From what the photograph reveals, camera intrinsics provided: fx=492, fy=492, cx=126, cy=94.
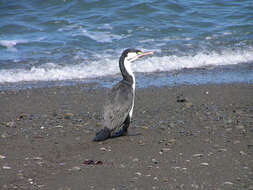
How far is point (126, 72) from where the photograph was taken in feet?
30.0

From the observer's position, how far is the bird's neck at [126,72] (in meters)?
9.06

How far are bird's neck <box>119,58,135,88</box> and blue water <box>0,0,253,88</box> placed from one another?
318 cm

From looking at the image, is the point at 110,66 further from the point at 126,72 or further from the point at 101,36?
the point at 126,72

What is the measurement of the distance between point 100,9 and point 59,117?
38.9 feet

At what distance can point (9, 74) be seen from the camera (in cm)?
1376

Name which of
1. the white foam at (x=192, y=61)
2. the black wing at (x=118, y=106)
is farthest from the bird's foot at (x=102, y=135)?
the white foam at (x=192, y=61)

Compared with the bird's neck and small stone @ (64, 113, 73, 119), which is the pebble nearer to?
small stone @ (64, 113, 73, 119)

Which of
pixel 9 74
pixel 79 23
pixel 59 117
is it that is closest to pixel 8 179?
pixel 59 117

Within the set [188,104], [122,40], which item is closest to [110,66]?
[122,40]

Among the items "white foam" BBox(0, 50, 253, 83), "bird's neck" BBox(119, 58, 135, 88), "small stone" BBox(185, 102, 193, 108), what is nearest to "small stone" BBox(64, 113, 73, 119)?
"bird's neck" BBox(119, 58, 135, 88)

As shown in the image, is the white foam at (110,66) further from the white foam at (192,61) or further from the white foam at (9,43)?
the white foam at (9,43)

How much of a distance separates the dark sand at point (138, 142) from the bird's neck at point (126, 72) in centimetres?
82

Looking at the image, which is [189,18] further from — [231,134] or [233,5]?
[231,134]

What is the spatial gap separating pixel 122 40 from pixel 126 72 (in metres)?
8.16
